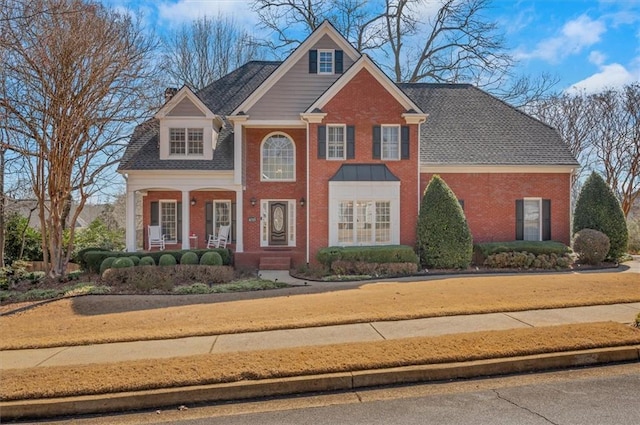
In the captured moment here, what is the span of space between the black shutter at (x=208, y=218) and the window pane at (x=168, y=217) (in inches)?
59.0

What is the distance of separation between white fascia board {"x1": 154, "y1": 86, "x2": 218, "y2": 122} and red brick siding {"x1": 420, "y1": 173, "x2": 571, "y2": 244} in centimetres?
996

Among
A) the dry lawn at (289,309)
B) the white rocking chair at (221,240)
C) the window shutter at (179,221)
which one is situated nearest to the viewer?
the dry lawn at (289,309)

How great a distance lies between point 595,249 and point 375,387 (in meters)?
14.8

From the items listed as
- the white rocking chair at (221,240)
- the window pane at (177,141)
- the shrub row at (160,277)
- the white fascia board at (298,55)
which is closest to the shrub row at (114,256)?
the shrub row at (160,277)

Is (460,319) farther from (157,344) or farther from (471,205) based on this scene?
(471,205)

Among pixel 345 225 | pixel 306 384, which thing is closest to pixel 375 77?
pixel 345 225

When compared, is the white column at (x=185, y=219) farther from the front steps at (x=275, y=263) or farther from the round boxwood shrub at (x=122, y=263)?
the front steps at (x=275, y=263)

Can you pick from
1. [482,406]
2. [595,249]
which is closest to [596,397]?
[482,406]

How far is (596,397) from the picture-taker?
180 inches

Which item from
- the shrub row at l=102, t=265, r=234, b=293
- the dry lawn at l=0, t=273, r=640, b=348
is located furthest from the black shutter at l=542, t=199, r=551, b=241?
the shrub row at l=102, t=265, r=234, b=293

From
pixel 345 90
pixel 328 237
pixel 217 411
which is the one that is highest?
pixel 345 90

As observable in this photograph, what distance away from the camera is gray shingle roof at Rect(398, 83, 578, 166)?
58.6 feet

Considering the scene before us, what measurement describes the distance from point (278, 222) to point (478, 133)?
34.1ft

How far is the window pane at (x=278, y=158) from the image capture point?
18.6 meters
